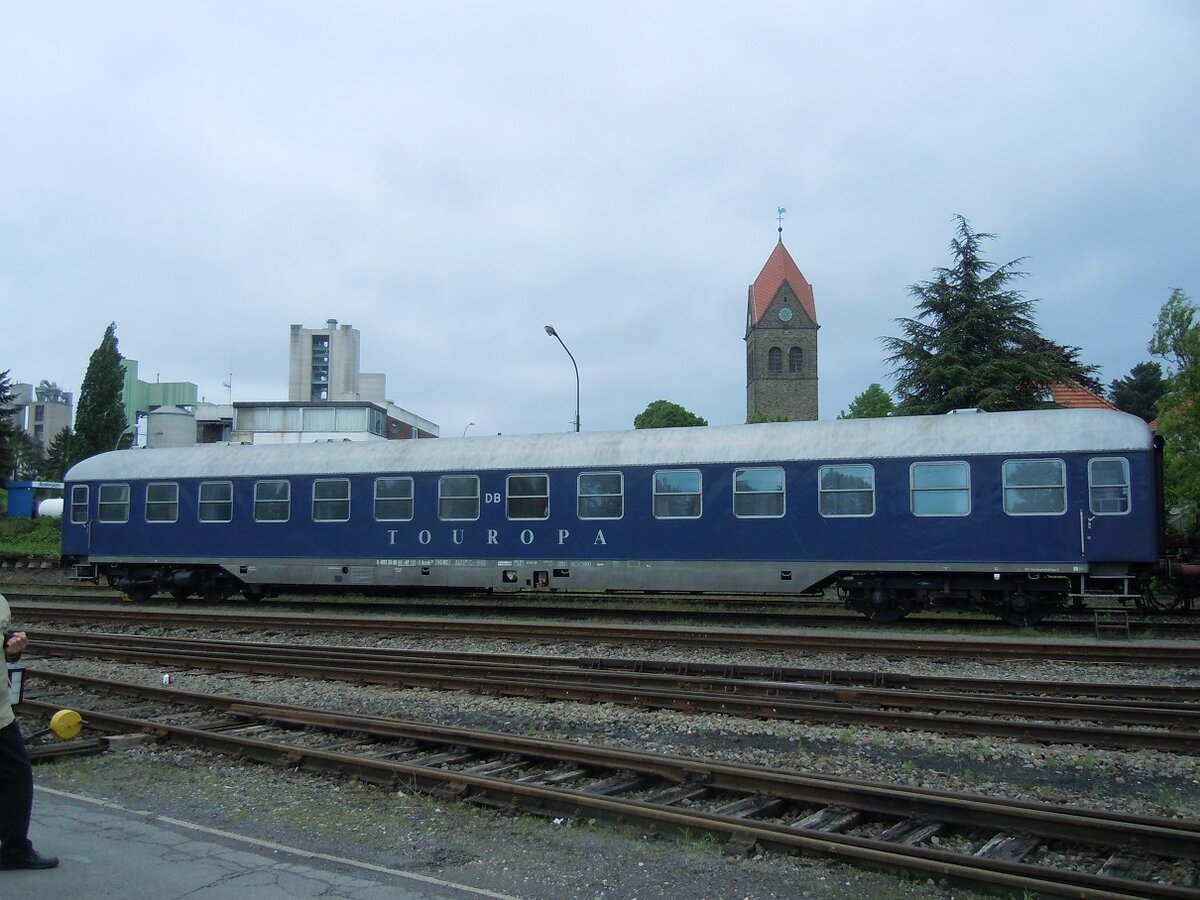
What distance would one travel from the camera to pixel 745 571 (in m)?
16.5

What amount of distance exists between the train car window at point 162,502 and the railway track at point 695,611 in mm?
2053

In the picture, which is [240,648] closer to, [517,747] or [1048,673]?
[517,747]

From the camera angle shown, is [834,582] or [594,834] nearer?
[594,834]

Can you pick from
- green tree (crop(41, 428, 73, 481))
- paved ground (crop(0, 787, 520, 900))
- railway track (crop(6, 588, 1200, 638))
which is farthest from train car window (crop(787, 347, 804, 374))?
paved ground (crop(0, 787, 520, 900))

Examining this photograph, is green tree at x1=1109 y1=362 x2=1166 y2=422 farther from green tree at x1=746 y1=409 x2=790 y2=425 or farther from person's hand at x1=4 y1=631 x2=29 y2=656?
person's hand at x1=4 y1=631 x2=29 y2=656

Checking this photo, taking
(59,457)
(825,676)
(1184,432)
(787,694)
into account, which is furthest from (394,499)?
(59,457)

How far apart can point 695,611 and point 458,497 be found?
532 cm

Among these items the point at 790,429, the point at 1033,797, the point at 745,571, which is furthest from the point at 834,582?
the point at 1033,797

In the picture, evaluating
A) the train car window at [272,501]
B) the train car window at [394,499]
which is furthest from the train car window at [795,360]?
the train car window at [272,501]

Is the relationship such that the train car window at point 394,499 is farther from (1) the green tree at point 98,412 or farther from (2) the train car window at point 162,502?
(1) the green tree at point 98,412

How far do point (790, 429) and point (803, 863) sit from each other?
39.5 ft

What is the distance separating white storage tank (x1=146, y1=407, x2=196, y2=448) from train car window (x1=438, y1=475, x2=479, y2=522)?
2135 inches

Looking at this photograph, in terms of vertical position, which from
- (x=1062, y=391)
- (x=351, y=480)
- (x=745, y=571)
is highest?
(x=1062, y=391)

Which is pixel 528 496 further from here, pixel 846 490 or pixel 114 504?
pixel 114 504
